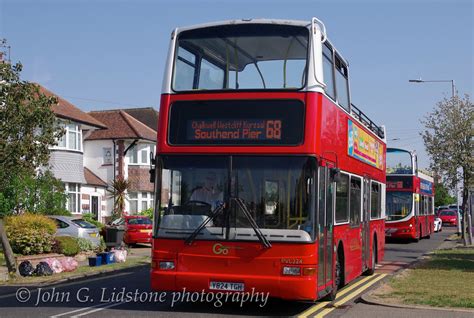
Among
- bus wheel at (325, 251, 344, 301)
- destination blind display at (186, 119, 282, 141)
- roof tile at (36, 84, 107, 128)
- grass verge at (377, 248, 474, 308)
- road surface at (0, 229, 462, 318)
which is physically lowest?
road surface at (0, 229, 462, 318)

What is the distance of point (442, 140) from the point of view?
32.4 meters

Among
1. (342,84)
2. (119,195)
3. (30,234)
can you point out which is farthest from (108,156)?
(342,84)

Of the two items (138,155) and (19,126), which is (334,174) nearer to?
(19,126)

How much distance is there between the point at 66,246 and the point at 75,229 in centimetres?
228

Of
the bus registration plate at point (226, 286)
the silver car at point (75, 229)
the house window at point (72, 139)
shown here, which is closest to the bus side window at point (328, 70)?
the bus registration plate at point (226, 286)

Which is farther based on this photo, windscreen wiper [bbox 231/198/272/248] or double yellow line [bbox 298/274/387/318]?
double yellow line [bbox 298/274/387/318]

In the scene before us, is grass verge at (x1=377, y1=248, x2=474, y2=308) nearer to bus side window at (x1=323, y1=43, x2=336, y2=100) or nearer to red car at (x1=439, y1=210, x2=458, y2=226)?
bus side window at (x1=323, y1=43, x2=336, y2=100)

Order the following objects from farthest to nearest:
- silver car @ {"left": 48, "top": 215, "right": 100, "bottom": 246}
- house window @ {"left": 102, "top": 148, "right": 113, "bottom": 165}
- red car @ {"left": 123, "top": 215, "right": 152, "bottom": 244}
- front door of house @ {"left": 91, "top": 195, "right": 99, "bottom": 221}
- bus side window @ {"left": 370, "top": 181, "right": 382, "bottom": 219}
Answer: house window @ {"left": 102, "top": 148, "right": 113, "bottom": 165}
front door of house @ {"left": 91, "top": 195, "right": 99, "bottom": 221}
red car @ {"left": 123, "top": 215, "right": 152, "bottom": 244}
silver car @ {"left": 48, "top": 215, "right": 100, "bottom": 246}
bus side window @ {"left": 370, "top": 181, "right": 382, "bottom": 219}

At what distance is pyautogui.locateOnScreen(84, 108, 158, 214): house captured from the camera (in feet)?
165

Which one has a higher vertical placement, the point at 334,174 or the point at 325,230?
the point at 334,174

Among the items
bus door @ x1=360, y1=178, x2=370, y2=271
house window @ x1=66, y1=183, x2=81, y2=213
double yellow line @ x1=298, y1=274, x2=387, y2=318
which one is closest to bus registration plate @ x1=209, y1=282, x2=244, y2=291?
double yellow line @ x1=298, y1=274, x2=387, y2=318

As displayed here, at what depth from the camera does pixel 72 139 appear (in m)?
40.9

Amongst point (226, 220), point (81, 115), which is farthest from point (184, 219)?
point (81, 115)

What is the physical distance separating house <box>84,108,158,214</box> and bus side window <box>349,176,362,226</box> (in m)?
35.3
